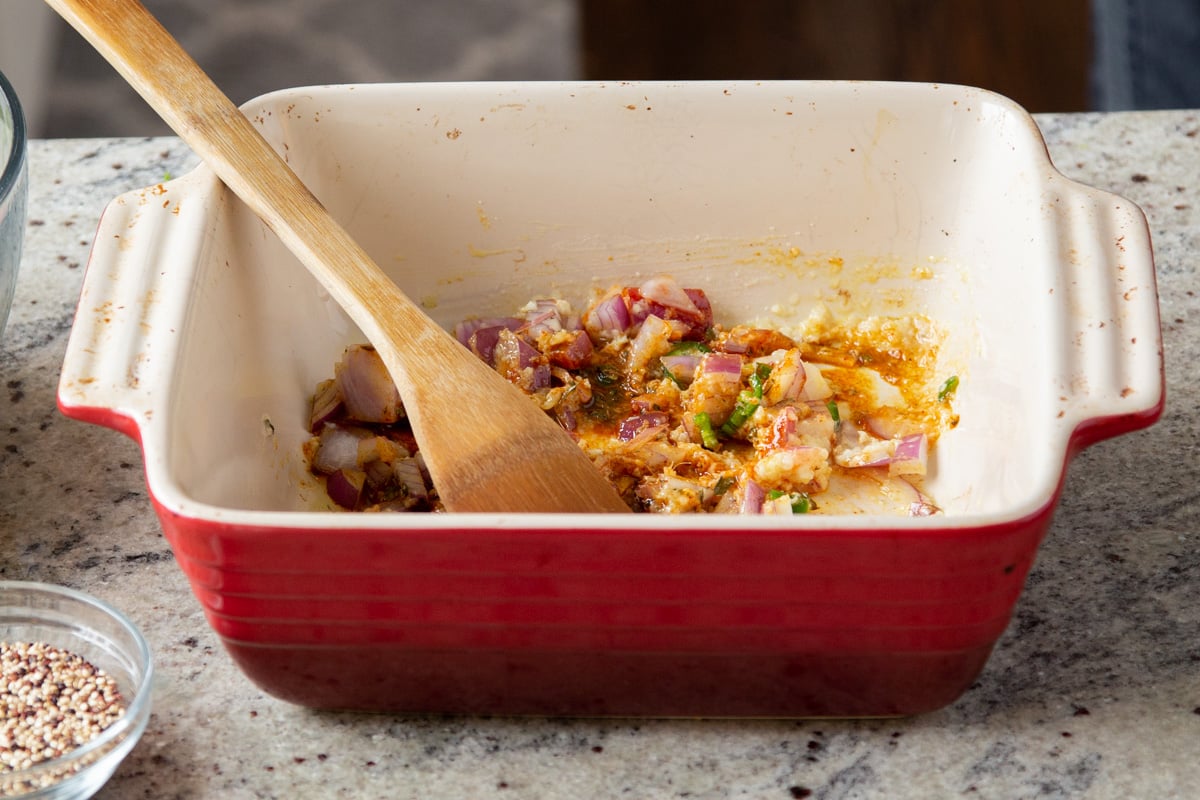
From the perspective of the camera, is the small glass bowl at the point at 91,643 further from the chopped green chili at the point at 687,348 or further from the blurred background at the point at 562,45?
the blurred background at the point at 562,45

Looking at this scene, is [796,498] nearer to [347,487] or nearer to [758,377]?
[758,377]

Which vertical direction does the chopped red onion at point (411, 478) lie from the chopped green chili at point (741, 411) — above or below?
below

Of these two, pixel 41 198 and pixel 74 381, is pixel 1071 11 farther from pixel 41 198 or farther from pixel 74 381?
pixel 74 381

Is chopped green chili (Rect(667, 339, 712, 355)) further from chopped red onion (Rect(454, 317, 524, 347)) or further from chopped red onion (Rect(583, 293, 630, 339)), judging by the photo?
chopped red onion (Rect(454, 317, 524, 347))

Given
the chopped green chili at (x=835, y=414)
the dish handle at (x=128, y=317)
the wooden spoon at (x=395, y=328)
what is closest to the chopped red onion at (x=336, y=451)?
the wooden spoon at (x=395, y=328)

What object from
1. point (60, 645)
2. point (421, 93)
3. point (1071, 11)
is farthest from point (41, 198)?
point (1071, 11)

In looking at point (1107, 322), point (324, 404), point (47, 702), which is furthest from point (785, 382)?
point (47, 702)

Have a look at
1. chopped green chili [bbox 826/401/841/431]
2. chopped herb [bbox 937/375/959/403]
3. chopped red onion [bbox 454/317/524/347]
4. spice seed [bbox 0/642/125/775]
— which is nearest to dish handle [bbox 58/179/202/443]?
spice seed [bbox 0/642/125/775]
